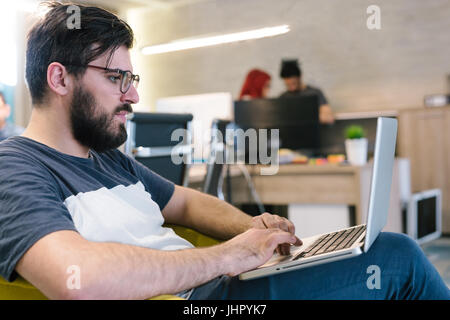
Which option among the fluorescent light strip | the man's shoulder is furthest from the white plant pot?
the man's shoulder

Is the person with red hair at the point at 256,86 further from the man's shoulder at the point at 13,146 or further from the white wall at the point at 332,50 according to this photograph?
the man's shoulder at the point at 13,146

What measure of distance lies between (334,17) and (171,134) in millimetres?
3179

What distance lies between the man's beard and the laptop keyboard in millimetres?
518

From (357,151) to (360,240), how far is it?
2218 millimetres

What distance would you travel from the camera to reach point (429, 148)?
4242mm

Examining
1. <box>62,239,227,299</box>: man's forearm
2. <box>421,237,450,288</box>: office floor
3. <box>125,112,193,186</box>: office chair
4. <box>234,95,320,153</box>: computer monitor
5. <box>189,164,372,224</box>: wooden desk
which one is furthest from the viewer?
<box>234,95,320,153</box>: computer monitor

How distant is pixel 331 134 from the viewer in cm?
425

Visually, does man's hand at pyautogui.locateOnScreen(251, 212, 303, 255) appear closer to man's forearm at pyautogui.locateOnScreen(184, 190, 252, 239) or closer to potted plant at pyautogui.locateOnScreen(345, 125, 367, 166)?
man's forearm at pyautogui.locateOnScreen(184, 190, 252, 239)

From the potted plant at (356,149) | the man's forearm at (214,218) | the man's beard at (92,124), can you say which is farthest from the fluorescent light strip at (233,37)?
the man's beard at (92,124)

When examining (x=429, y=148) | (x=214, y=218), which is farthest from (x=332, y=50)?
(x=214, y=218)

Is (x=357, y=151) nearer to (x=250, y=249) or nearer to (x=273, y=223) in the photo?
(x=273, y=223)

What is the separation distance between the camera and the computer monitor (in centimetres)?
342
